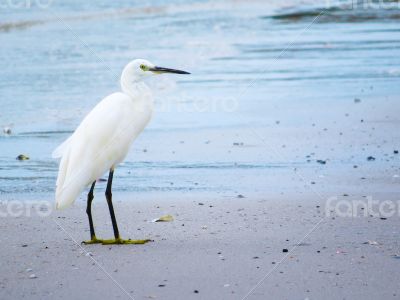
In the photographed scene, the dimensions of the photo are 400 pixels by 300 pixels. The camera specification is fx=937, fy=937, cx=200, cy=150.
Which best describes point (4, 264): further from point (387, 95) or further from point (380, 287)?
point (387, 95)

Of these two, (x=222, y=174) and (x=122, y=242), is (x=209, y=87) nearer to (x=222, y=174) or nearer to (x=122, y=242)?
(x=222, y=174)

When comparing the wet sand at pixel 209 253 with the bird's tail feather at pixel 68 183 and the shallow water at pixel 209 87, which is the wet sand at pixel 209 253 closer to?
the bird's tail feather at pixel 68 183

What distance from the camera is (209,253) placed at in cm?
628

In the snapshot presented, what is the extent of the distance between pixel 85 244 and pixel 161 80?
849 centimetres

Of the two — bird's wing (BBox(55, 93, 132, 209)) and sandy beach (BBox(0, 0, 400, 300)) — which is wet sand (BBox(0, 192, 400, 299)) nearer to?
sandy beach (BBox(0, 0, 400, 300))

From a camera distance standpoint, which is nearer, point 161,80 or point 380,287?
point 380,287

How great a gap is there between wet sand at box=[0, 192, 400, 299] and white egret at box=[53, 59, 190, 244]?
367mm

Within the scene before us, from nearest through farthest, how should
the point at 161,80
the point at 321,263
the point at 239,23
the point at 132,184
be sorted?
the point at 321,263 < the point at 132,184 < the point at 161,80 < the point at 239,23

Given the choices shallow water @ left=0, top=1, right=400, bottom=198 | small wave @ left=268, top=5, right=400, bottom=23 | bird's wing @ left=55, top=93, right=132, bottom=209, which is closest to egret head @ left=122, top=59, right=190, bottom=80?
bird's wing @ left=55, top=93, right=132, bottom=209

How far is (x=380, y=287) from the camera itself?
546 cm

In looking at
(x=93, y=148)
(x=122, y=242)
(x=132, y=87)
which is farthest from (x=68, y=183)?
(x=132, y=87)

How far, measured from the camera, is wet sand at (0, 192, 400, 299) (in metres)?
5.53

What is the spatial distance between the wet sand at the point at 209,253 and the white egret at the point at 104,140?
1.20 ft

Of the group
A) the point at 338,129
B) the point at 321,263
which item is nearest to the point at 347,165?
the point at 338,129
